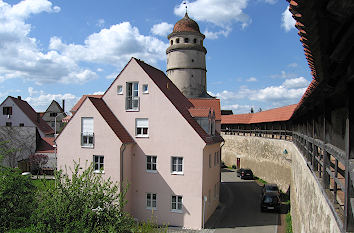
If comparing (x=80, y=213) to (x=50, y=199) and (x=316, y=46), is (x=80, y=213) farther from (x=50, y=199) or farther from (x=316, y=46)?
(x=316, y=46)

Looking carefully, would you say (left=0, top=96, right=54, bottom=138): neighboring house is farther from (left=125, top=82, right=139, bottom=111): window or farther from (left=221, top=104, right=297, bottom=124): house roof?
(left=125, top=82, right=139, bottom=111): window

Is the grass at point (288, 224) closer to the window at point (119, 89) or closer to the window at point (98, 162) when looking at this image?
the window at point (98, 162)

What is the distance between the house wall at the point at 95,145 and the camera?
63.0ft

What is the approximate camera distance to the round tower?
127ft

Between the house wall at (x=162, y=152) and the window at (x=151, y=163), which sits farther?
the window at (x=151, y=163)

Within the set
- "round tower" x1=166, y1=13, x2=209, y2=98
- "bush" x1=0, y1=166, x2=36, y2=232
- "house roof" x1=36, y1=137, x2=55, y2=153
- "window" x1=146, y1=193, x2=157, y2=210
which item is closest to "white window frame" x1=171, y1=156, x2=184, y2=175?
"window" x1=146, y1=193, x2=157, y2=210

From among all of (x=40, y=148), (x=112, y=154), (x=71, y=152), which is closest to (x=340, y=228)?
(x=112, y=154)

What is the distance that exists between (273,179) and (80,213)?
24076mm

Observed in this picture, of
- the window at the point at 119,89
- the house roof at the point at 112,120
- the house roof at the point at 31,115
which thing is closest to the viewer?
the house roof at the point at 112,120

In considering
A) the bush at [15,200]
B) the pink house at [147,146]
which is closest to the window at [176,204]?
the pink house at [147,146]

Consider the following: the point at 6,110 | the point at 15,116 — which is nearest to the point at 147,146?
the point at 15,116

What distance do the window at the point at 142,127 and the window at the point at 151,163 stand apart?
5.37ft

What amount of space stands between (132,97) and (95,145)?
424 centimetres

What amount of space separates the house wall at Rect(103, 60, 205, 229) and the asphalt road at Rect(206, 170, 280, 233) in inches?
89.9
